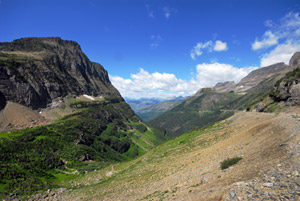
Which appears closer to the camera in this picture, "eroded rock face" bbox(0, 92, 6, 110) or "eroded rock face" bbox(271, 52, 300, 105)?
"eroded rock face" bbox(271, 52, 300, 105)

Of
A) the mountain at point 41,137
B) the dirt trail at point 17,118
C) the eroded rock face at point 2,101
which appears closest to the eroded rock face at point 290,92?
the mountain at point 41,137

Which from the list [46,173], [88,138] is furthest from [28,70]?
[46,173]

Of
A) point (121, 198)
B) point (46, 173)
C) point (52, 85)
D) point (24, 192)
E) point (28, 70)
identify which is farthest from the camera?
point (52, 85)

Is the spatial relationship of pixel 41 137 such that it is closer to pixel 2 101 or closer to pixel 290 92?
pixel 2 101

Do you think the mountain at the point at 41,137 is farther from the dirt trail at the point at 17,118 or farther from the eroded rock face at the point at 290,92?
the eroded rock face at the point at 290,92

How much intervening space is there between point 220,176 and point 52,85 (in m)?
223

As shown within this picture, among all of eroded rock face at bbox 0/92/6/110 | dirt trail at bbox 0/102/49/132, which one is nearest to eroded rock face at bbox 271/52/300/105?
dirt trail at bbox 0/102/49/132

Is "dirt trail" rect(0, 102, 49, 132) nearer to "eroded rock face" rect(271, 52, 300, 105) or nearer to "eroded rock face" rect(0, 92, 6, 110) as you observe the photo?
"eroded rock face" rect(0, 92, 6, 110)

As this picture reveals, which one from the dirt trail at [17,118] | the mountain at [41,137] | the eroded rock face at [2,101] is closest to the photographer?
the mountain at [41,137]

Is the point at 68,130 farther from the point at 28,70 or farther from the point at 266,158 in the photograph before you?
the point at 266,158

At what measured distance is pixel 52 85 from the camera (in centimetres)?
19288

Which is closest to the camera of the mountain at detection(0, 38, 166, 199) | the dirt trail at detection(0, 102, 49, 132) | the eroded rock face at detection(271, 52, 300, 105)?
the eroded rock face at detection(271, 52, 300, 105)

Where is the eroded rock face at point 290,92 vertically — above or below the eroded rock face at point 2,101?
below

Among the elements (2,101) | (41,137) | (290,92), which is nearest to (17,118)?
(2,101)
